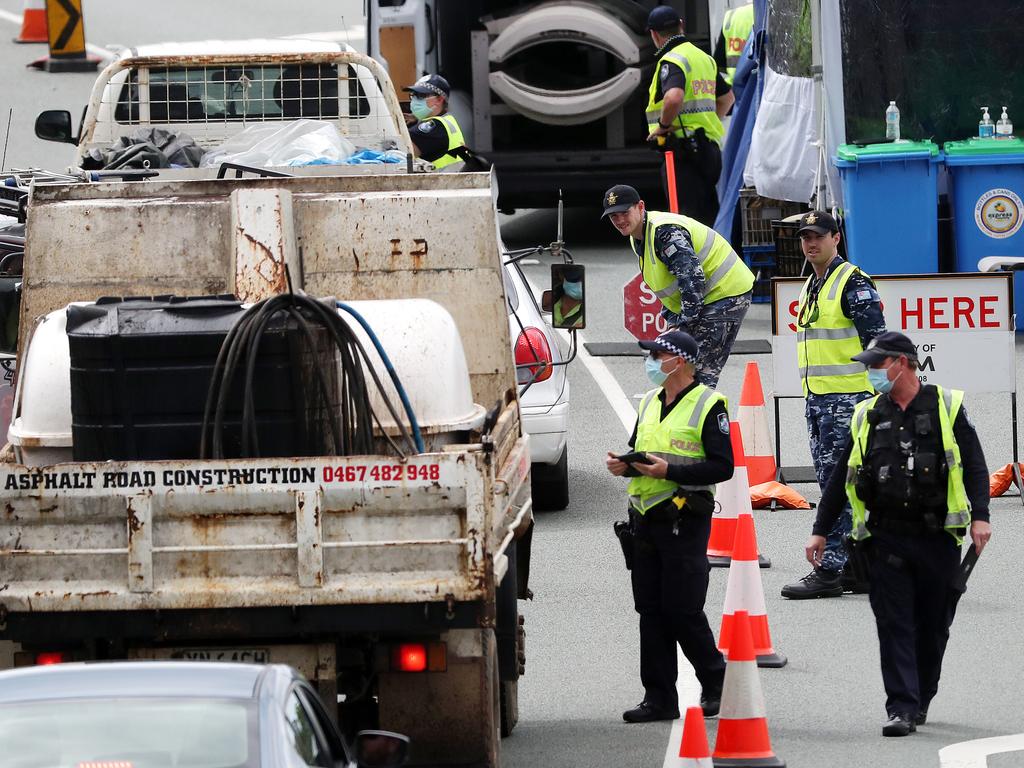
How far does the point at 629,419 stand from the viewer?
14.6 metres

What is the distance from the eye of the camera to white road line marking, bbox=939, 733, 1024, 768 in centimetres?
768

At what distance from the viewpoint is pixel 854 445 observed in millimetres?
8352

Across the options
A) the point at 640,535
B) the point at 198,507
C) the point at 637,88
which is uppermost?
the point at 637,88

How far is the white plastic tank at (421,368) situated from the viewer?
734 centimetres

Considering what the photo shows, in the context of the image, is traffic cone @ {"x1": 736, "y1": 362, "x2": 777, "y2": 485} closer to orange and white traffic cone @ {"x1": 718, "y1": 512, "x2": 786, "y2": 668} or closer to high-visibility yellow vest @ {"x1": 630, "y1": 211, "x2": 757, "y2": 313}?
high-visibility yellow vest @ {"x1": 630, "y1": 211, "x2": 757, "y2": 313}

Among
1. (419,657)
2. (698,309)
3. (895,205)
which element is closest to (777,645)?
(698,309)

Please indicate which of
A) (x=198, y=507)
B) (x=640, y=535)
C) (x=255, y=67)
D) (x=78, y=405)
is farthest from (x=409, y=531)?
(x=255, y=67)

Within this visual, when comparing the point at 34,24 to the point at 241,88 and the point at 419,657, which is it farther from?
the point at 419,657

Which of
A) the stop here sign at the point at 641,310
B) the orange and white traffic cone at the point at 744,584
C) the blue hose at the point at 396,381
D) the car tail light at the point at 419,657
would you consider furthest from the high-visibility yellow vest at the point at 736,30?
the car tail light at the point at 419,657

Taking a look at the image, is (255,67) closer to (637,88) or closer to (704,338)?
(704,338)

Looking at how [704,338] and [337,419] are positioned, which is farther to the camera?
[704,338]

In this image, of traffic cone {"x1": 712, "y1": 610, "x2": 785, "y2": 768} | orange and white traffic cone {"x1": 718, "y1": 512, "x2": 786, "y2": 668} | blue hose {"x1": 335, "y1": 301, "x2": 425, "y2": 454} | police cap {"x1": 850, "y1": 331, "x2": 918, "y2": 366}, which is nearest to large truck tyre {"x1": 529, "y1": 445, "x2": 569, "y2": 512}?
orange and white traffic cone {"x1": 718, "y1": 512, "x2": 786, "y2": 668}

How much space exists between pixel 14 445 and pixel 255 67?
516cm

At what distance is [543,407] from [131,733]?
6.87m
